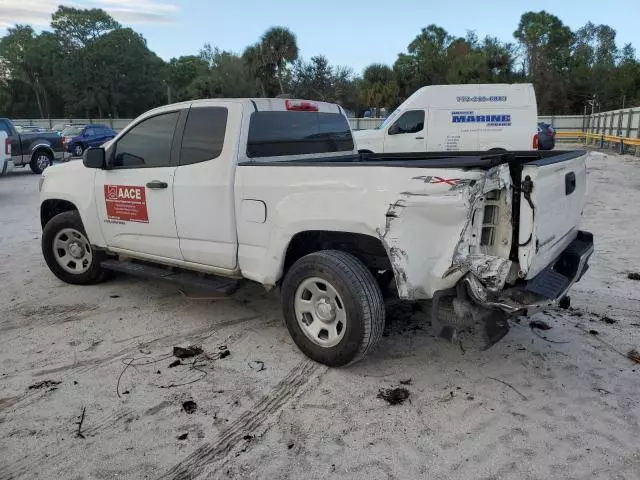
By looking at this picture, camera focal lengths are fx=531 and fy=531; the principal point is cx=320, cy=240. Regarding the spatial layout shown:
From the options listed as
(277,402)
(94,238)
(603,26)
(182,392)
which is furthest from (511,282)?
(603,26)

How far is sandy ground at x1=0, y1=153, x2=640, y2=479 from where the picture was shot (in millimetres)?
2822

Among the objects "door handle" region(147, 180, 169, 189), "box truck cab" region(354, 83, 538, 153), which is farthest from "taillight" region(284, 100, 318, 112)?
"box truck cab" region(354, 83, 538, 153)

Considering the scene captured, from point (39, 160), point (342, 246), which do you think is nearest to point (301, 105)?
point (342, 246)

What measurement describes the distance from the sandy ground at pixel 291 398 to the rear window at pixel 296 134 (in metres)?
1.53

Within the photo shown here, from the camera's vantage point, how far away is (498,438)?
3000 mm

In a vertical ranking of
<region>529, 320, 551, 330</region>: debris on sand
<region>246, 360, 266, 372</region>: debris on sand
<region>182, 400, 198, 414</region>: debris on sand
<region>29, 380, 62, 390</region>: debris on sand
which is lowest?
<region>529, 320, 551, 330</region>: debris on sand

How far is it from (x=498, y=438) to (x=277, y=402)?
4.43 ft

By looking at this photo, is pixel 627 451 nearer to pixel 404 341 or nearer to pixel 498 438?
pixel 498 438

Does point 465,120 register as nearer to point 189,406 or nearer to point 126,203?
point 126,203

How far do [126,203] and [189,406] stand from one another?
2.37m

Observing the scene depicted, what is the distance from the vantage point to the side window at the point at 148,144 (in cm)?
472

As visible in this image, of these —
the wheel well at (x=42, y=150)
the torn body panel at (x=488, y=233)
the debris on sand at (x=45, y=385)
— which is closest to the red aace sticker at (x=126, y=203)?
the debris on sand at (x=45, y=385)

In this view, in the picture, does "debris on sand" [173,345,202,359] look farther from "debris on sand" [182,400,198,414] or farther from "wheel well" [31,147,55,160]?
"wheel well" [31,147,55,160]

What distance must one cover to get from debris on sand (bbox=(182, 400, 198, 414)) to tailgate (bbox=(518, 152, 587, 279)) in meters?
2.19
